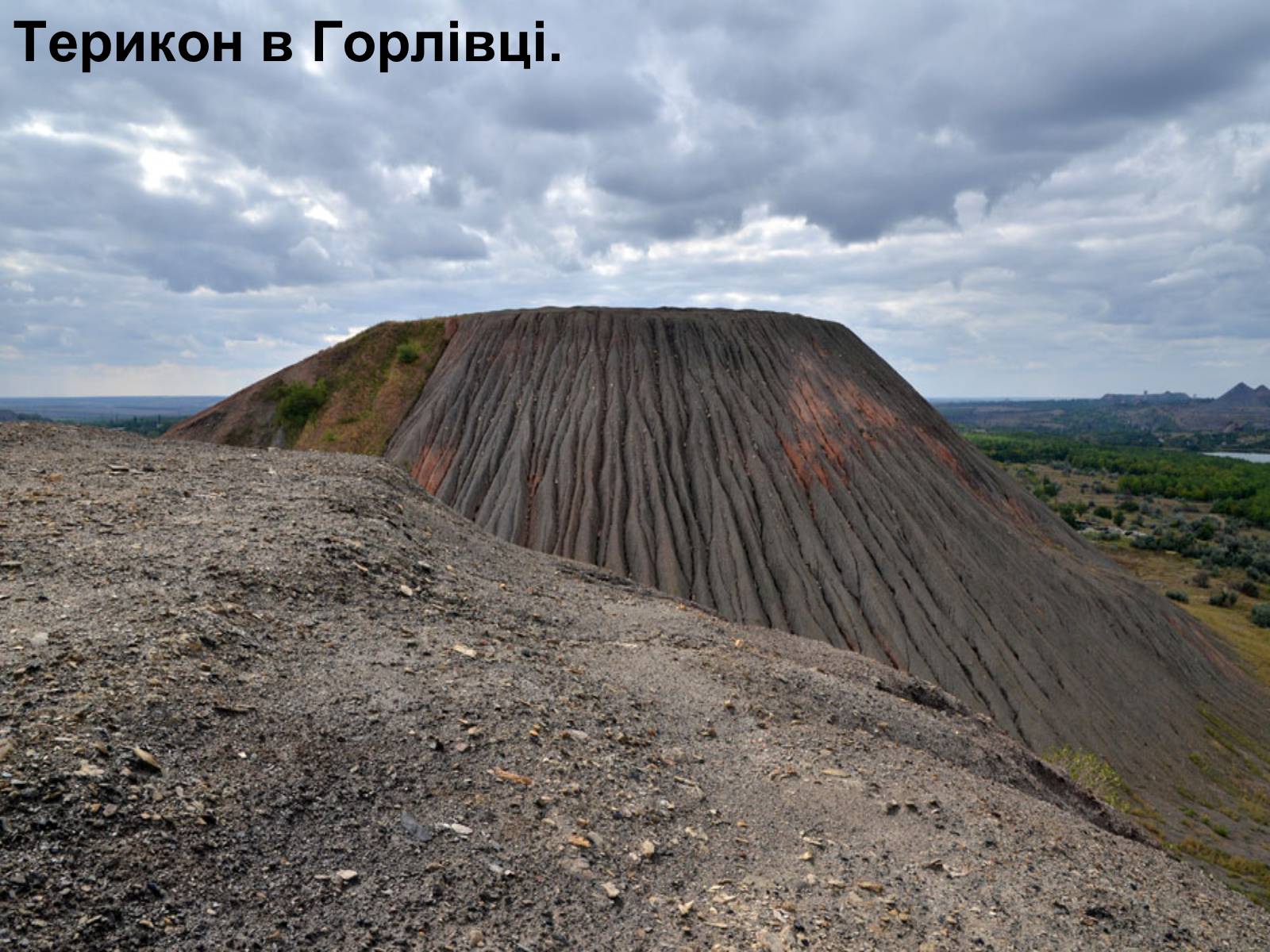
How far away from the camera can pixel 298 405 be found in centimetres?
3634

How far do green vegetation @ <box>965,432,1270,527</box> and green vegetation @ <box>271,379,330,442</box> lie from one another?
265 feet

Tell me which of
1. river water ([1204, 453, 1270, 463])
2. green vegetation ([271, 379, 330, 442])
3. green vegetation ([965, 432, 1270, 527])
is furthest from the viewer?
river water ([1204, 453, 1270, 463])

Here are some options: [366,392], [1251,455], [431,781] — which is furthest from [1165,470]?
[431,781]

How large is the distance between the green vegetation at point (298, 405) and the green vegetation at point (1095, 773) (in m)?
33.4

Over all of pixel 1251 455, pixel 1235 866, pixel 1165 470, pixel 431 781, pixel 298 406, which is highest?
pixel 298 406

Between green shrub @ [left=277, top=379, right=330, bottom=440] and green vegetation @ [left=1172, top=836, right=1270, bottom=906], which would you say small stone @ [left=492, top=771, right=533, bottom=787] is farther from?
green shrub @ [left=277, top=379, right=330, bottom=440]

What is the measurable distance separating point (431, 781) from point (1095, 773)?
67.3 ft

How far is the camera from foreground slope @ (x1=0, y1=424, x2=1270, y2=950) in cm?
425

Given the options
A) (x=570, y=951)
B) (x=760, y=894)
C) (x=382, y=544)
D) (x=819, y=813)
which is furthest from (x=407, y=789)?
(x=382, y=544)

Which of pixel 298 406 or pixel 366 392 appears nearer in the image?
pixel 298 406

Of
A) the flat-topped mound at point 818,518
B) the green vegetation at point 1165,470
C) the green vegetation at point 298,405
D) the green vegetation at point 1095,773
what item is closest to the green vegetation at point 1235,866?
the flat-topped mound at point 818,518

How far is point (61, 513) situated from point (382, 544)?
3.46 meters

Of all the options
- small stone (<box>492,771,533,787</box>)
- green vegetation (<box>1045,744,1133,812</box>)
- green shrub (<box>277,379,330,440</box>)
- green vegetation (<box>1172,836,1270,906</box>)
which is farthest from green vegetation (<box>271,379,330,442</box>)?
green vegetation (<box>1172,836,1270,906</box>)

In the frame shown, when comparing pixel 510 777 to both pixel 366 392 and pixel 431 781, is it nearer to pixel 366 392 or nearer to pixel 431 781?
pixel 431 781
